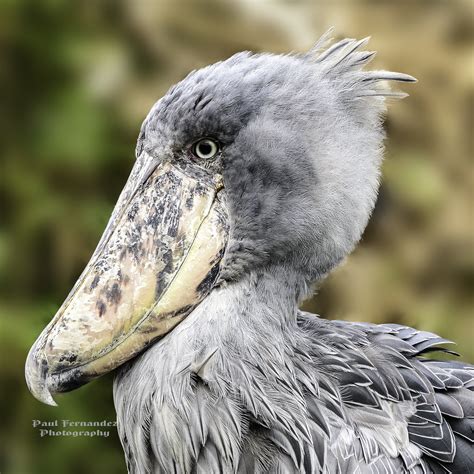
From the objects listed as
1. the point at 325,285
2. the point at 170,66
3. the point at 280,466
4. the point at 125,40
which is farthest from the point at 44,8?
the point at 280,466

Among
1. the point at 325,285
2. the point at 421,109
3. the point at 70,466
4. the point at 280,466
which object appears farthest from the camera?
the point at 421,109

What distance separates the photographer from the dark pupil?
1540 mm

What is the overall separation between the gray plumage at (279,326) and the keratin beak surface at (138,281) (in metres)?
0.03

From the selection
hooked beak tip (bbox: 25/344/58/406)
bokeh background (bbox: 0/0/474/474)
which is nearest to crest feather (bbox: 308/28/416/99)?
hooked beak tip (bbox: 25/344/58/406)

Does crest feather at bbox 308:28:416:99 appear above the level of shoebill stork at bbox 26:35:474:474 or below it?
above

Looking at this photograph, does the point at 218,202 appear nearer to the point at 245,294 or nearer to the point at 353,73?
the point at 245,294

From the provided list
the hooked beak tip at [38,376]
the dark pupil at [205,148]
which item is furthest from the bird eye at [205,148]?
the hooked beak tip at [38,376]

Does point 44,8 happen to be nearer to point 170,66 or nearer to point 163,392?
point 170,66

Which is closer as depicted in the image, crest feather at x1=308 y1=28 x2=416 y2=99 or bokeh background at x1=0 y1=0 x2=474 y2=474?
crest feather at x1=308 y1=28 x2=416 y2=99

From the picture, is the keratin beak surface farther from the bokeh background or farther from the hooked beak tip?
the bokeh background

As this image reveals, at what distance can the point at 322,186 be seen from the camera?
1536 millimetres

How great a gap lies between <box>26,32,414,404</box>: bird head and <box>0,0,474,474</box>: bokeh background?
→ 1.16m

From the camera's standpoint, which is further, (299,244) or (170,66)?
(170,66)

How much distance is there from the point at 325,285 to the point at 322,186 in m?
1.68
